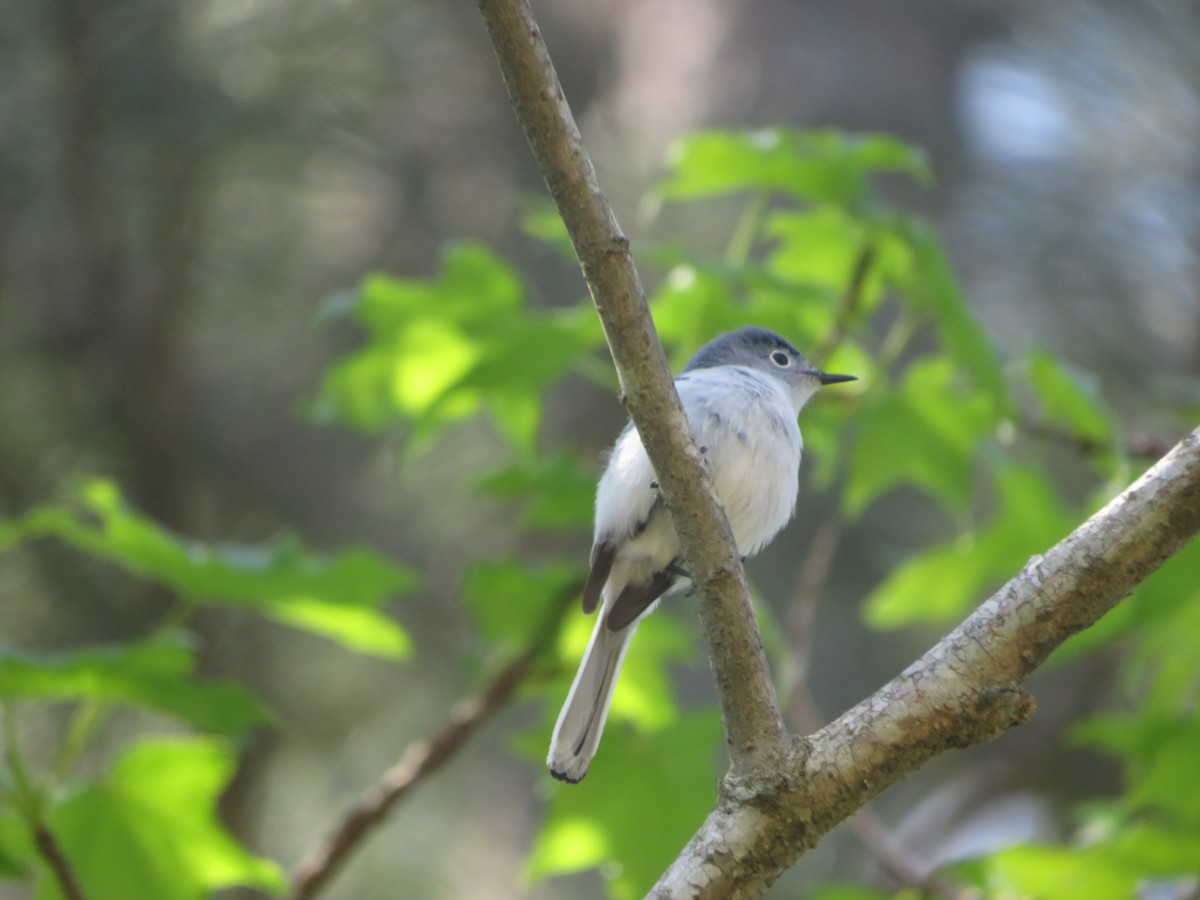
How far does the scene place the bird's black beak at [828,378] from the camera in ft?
7.91

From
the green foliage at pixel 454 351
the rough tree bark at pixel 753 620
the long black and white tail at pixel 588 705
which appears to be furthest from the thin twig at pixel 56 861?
the rough tree bark at pixel 753 620

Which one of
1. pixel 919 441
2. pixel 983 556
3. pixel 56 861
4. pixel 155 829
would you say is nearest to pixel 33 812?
pixel 56 861

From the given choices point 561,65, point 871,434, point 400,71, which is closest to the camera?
point 871,434

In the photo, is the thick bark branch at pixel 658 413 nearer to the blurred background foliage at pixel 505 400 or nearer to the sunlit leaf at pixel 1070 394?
the blurred background foliage at pixel 505 400

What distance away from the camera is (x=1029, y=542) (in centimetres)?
233

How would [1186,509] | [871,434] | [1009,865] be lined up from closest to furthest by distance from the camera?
[1186,509]
[1009,865]
[871,434]

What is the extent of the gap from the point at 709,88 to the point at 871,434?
173cm

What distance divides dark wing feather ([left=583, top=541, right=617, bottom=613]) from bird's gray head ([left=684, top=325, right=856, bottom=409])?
0.56m

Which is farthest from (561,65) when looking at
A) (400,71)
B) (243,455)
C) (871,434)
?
(871,434)

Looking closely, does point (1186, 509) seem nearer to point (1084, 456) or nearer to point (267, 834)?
point (1084, 456)

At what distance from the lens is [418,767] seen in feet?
6.96

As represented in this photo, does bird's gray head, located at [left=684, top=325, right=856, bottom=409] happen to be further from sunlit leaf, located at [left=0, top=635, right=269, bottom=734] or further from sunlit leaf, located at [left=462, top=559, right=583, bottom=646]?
sunlit leaf, located at [left=0, top=635, right=269, bottom=734]

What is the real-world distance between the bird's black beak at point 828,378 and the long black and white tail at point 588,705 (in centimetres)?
68

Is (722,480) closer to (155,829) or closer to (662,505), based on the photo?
(662,505)
